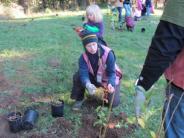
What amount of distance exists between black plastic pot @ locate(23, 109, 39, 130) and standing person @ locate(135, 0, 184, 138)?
1.83m

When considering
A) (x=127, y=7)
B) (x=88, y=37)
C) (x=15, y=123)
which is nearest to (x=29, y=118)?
(x=15, y=123)

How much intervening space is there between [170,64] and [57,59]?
4533 mm

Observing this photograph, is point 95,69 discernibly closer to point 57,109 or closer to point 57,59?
point 57,109

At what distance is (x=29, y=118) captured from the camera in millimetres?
4062

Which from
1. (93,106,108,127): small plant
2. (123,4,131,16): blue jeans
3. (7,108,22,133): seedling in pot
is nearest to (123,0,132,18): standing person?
(123,4,131,16): blue jeans

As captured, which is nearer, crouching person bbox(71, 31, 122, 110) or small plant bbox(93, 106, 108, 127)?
small plant bbox(93, 106, 108, 127)

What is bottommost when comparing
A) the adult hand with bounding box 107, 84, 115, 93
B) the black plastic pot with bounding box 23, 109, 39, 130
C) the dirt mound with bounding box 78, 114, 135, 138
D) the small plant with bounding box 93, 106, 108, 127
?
the dirt mound with bounding box 78, 114, 135, 138

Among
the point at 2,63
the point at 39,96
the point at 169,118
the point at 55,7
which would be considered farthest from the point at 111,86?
the point at 55,7

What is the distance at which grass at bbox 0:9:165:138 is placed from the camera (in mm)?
4699

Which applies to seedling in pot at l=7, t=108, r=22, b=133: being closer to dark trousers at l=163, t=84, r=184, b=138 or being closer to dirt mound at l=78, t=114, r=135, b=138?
dirt mound at l=78, t=114, r=135, b=138

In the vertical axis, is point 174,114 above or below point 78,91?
above

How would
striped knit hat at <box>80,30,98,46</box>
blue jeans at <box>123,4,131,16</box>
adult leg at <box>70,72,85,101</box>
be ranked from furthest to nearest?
1. blue jeans at <box>123,4,131,16</box>
2. adult leg at <box>70,72,85,101</box>
3. striped knit hat at <box>80,30,98,46</box>

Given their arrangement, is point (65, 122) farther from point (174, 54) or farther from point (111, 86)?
point (174, 54)

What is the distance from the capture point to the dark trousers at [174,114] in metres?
2.44
